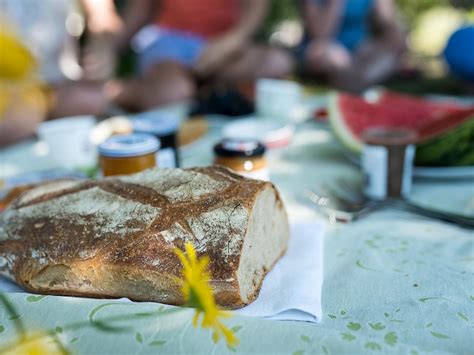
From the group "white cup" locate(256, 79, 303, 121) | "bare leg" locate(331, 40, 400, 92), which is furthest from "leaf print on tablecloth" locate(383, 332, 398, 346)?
"bare leg" locate(331, 40, 400, 92)

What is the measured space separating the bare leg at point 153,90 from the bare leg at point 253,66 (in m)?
0.31

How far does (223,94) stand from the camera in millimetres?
2518

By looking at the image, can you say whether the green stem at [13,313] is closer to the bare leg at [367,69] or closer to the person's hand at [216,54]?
the person's hand at [216,54]

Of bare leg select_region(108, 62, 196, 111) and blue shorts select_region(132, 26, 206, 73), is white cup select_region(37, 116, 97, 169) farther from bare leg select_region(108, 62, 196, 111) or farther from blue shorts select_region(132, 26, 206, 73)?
blue shorts select_region(132, 26, 206, 73)

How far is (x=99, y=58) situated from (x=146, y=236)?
2.60 m

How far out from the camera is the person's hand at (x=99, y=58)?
321 cm

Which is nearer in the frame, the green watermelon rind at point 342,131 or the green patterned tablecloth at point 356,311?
the green patterned tablecloth at point 356,311

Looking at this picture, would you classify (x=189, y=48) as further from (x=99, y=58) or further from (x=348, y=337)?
(x=348, y=337)

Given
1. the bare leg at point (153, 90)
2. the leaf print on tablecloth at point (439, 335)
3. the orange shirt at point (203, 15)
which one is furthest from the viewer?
the orange shirt at point (203, 15)

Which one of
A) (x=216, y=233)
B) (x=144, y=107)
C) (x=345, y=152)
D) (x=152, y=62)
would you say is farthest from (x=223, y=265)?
(x=152, y=62)

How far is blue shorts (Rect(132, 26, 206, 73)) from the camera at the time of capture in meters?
3.81

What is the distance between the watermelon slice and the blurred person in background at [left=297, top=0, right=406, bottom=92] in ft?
4.36

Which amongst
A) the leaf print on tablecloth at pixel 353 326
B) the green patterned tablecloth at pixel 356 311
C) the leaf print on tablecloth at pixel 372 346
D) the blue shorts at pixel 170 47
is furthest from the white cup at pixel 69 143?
the blue shorts at pixel 170 47

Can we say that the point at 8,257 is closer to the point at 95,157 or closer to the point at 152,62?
the point at 95,157
